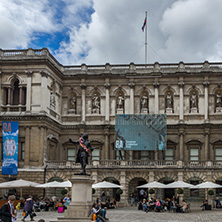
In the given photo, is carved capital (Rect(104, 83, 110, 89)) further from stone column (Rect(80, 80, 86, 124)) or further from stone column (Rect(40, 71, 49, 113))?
stone column (Rect(40, 71, 49, 113))

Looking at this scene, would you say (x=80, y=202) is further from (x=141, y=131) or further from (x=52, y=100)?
(x=52, y=100)

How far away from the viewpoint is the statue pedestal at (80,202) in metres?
24.4

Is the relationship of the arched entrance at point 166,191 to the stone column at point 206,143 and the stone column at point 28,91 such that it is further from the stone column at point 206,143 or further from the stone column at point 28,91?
the stone column at point 28,91

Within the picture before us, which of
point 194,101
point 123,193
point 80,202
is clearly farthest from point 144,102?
point 80,202

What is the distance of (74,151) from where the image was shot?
5269 cm

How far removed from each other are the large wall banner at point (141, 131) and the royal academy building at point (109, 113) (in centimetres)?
181

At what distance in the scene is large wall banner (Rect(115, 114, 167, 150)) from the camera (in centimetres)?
4956

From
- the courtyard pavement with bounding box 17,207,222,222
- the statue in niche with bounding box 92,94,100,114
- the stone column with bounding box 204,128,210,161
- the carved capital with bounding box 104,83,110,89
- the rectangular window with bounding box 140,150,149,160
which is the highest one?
the carved capital with bounding box 104,83,110,89

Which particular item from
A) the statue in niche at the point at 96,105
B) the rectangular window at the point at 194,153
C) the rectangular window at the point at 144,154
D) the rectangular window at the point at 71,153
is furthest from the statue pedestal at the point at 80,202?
the statue in niche at the point at 96,105

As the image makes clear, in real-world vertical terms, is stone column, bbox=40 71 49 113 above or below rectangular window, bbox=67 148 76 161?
above

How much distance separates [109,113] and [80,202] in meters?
28.3

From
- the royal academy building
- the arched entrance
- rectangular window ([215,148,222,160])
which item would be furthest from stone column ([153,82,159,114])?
the arched entrance

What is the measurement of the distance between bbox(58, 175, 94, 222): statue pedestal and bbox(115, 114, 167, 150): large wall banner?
80.5ft

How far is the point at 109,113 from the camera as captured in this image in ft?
173
